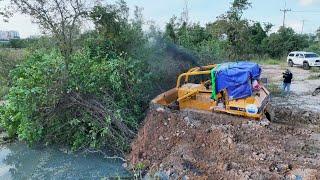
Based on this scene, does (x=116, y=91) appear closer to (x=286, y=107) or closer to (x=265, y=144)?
(x=265, y=144)

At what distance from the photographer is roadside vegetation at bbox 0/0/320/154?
10.5 meters

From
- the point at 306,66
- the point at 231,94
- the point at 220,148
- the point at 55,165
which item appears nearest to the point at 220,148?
the point at 220,148

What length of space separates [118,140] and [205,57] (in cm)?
893

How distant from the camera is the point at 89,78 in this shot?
432 inches

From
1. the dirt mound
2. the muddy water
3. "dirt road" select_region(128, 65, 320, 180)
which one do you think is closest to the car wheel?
"dirt road" select_region(128, 65, 320, 180)

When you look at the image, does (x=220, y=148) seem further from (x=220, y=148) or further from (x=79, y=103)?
(x=79, y=103)

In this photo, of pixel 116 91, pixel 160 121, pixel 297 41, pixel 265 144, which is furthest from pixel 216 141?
pixel 297 41

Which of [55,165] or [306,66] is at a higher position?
[306,66]

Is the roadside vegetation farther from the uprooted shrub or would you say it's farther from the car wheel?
the car wheel

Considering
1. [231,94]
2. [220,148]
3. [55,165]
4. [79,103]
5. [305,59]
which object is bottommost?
[55,165]

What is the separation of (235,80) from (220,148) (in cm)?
224

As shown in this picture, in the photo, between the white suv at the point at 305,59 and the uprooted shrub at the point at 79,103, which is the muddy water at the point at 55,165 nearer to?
the uprooted shrub at the point at 79,103

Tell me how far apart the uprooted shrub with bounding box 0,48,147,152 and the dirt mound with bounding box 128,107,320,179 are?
0.92 m

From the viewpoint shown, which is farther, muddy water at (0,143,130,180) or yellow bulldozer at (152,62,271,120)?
yellow bulldozer at (152,62,271,120)
